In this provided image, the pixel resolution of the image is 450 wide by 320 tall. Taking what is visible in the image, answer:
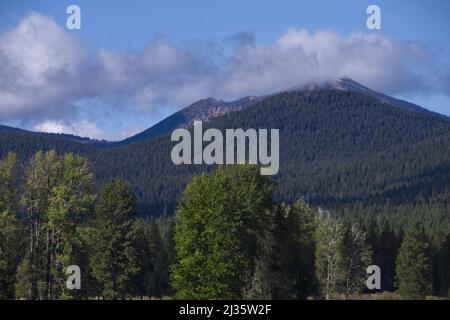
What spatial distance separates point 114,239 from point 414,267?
41078mm

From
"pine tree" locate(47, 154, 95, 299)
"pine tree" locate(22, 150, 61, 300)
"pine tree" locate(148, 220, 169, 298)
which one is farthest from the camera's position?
"pine tree" locate(148, 220, 169, 298)

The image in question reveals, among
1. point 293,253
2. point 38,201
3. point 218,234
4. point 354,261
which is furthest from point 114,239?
point 354,261

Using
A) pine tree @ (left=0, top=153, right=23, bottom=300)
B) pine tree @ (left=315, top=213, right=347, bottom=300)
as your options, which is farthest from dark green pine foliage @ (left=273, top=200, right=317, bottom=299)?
pine tree @ (left=0, top=153, right=23, bottom=300)

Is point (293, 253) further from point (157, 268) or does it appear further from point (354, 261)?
point (157, 268)

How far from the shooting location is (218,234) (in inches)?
2440

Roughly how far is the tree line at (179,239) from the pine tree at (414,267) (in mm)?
10867

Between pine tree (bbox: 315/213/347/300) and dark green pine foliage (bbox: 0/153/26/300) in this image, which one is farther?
pine tree (bbox: 315/213/347/300)

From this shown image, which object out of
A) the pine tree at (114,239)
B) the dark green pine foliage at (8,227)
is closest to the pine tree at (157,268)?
the pine tree at (114,239)

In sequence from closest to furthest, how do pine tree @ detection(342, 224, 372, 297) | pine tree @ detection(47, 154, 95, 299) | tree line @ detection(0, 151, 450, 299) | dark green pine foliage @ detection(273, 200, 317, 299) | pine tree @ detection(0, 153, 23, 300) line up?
pine tree @ detection(0, 153, 23, 300), pine tree @ detection(47, 154, 95, 299), tree line @ detection(0, 151, 450, 299), dark green pine foliage @ detection(273, 200, 317, 299), pine tree @ detection(342, 224, 372, 297)

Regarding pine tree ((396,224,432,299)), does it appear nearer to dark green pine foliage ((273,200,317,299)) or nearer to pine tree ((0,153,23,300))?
dark green pine foliage ((273,200,317,299))

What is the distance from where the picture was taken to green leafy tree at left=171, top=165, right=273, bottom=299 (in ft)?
199

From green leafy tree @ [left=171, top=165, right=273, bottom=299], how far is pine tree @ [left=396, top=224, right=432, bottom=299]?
3455 centimetres
